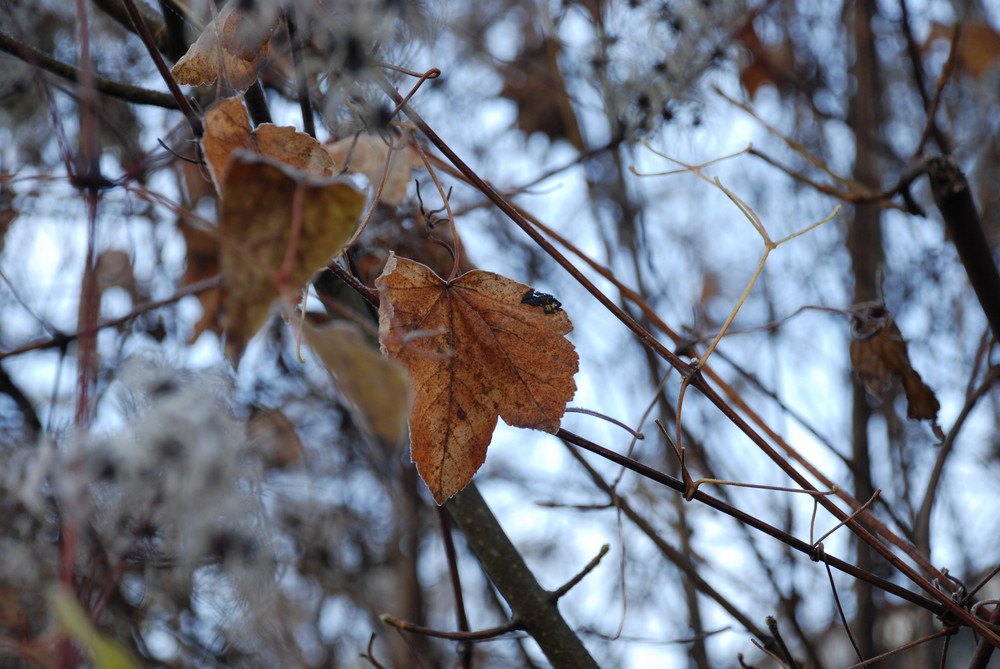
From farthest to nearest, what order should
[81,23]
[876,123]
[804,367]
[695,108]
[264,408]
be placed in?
[804,367] < [876,123] < [264,408] < [695,108] < [81,23]

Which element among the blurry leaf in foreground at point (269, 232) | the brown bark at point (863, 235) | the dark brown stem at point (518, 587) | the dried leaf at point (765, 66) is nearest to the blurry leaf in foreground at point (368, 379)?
the blurry leaf in foreground at point (269, 232)

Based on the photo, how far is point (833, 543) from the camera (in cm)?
148

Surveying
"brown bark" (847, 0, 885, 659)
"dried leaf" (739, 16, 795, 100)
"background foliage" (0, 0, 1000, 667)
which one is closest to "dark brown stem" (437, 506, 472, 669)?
"background foliage" (0, 0, 1000, 667)

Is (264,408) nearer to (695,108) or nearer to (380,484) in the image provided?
(380,484)


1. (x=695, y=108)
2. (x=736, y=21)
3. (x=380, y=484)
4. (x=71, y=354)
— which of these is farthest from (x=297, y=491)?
(x=736, y=21)

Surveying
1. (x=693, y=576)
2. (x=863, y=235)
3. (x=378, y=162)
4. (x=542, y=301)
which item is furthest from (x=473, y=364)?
(x=863, y=235)

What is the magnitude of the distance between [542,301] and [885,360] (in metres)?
0.45

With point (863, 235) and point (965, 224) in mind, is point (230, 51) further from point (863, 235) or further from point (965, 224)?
point (863, 235)

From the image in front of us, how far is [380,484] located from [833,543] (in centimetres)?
96

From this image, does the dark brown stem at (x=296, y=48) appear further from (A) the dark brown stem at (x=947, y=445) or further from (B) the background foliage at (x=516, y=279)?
(A) the dark brown stem at (x=947, y=445)

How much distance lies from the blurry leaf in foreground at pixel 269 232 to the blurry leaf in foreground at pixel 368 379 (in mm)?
34

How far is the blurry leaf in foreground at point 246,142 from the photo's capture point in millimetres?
539

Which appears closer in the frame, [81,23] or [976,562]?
[81,23]

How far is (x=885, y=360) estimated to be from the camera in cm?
84
